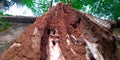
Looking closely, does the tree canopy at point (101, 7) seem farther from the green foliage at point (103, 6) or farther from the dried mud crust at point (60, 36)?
the dried mud crust at point (60, 36)

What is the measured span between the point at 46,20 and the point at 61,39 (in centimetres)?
37

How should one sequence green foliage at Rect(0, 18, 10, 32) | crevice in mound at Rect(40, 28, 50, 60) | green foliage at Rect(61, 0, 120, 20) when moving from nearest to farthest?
crevice in mound at Rect(40, 28, 50, 60) < green foliage at Rect(0, 18, 10, 32) < green foliage at Rect(61, 0, 120, 20)

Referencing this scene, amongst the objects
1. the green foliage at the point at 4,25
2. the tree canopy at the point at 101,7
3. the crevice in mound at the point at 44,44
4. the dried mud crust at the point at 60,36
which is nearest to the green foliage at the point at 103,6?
the tree canopy at the point at 101,7

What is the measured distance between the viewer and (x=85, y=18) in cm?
319

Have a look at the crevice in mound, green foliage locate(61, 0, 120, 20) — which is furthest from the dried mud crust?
green foliage locate(61, 0, 120, 20)

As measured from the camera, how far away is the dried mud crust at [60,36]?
2.43 m

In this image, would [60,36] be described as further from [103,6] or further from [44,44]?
[103,6]

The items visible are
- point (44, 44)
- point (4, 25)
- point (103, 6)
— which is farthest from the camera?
point (103, 6)

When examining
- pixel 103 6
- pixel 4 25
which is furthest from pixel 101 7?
pixel 4 25

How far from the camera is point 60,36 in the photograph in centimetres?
266

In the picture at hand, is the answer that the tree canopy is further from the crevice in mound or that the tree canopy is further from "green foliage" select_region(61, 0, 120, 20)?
the crevice in mound

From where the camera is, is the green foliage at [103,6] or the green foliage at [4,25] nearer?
the green foliage at [4,25]

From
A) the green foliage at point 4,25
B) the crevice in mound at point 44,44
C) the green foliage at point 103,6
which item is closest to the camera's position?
the crevice in mound at point 44,44

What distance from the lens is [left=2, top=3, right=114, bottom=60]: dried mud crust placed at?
95.8 inches
